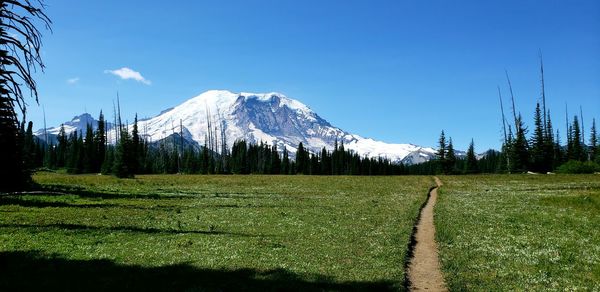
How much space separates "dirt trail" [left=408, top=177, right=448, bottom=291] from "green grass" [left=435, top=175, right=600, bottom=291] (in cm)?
40

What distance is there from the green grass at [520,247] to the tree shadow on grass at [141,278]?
4.75 metres

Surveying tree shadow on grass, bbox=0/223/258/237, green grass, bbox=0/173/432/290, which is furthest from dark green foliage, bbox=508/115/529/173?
tree shadow on grass, bbox=0/223/258/237

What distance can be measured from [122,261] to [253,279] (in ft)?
19.3

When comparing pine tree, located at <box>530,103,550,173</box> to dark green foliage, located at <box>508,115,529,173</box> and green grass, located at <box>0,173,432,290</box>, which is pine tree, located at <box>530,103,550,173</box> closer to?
dark green foliage, located at <box>508,115,529,173</box>

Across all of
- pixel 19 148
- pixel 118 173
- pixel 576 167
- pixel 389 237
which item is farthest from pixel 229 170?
pixel 389 237

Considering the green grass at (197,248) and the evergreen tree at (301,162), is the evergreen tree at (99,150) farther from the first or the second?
the green grass at (197,248)

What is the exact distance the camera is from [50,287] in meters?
13.4

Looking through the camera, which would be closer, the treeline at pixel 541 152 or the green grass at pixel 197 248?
the green grass at pixel 197 248

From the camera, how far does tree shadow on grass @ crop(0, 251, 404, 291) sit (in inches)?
534

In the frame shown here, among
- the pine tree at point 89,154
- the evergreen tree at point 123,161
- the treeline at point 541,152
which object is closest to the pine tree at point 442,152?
the treeline at point 541,152

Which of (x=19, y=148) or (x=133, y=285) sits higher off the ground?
(x=19, y=148)

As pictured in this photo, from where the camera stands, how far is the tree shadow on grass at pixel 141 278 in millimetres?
13555

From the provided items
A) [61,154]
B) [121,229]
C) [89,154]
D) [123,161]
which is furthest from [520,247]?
[61,154]

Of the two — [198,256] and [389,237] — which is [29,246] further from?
[389,237]
